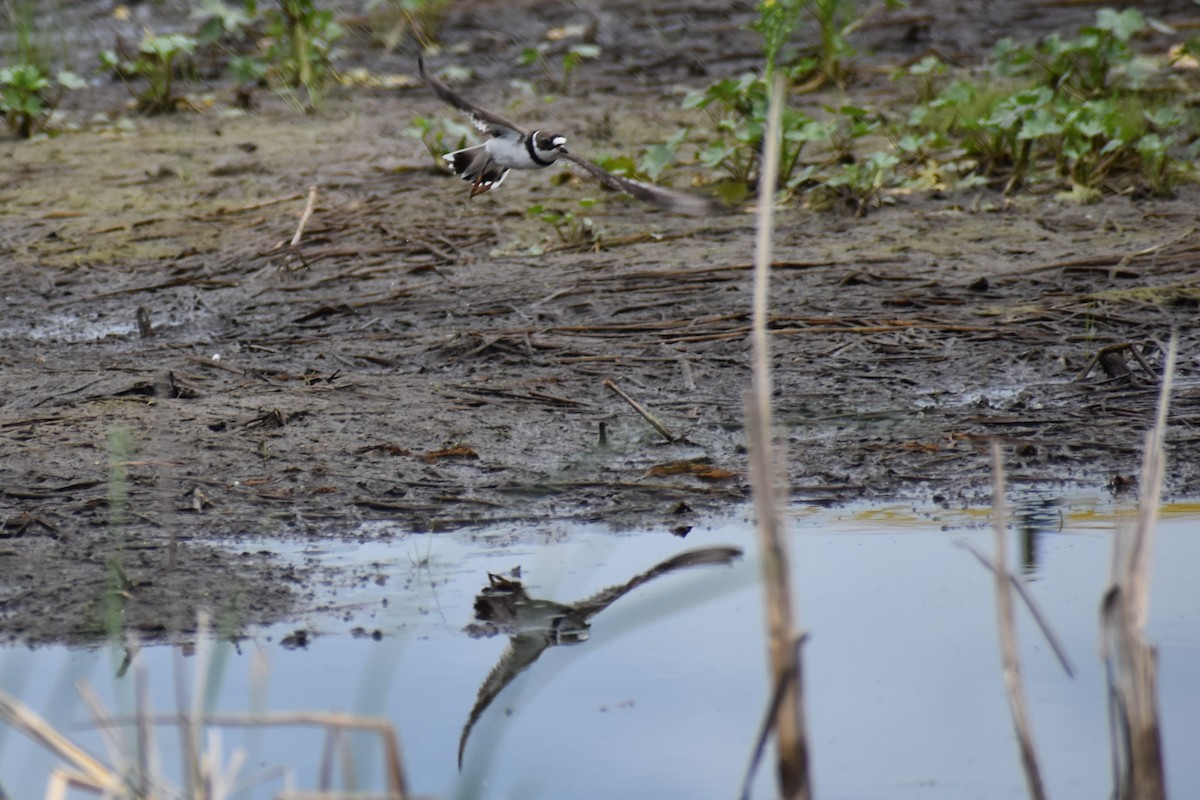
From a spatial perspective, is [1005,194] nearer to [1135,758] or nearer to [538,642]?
[538,642]

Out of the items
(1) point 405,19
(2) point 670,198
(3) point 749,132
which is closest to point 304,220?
(3) point 749,132

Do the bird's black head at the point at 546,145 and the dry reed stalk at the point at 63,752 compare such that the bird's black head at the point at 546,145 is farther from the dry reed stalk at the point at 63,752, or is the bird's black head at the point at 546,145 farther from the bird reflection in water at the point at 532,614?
the dry reed stalk at the point at 63,752

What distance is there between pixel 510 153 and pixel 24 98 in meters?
4.24

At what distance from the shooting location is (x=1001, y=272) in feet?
18.8

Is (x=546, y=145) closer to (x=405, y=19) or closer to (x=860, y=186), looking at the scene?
(x=860, y=186)

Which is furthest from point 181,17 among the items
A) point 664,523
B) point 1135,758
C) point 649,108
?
point 1135,758

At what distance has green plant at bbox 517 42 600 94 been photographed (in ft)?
28.2

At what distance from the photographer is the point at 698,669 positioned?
2895 millimetres

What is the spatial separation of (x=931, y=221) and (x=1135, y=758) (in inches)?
187

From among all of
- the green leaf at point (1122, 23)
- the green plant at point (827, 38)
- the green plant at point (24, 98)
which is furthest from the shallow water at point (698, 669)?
the green plant at point (24, 98)

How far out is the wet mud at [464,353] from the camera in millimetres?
3740

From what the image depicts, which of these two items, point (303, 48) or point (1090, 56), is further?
point (303, 48)

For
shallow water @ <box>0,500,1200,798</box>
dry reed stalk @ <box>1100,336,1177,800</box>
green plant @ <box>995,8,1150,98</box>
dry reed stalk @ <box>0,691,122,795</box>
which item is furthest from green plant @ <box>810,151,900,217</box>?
dry reed stalk @ <box>0,691,122,795</box>

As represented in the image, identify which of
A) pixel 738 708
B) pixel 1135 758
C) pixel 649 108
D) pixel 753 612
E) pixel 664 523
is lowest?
pixel 1135 758
